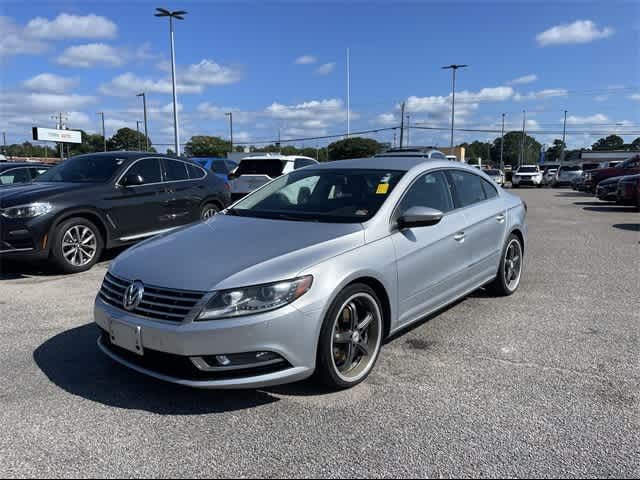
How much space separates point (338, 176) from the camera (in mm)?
4629

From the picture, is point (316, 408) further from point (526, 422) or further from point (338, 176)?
point (338, 176)

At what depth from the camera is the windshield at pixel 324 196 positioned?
4.07 metres

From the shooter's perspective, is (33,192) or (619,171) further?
(619,171)

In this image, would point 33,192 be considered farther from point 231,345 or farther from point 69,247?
point 231,345

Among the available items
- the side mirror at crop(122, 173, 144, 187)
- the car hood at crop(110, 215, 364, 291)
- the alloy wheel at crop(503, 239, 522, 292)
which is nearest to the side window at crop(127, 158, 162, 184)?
the side mirror at crop(122, 173, 144, 187)

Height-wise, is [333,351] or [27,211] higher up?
[27,211]

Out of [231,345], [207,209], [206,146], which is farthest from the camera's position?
[206,146]

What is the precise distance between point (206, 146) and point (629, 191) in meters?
89.2

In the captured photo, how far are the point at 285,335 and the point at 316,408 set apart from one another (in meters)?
0.55

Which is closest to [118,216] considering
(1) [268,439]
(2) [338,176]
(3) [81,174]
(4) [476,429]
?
(3) [81,174]

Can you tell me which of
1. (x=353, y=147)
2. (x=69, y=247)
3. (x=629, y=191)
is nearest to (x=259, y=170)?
(x=69, y=247)

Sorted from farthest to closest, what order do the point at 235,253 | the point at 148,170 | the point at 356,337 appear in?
the point at 148,170 < the point at 356,337 < the point at 235,253

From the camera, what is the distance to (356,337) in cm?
354

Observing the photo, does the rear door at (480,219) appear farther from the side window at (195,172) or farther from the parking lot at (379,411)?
the side window at (195,172)
